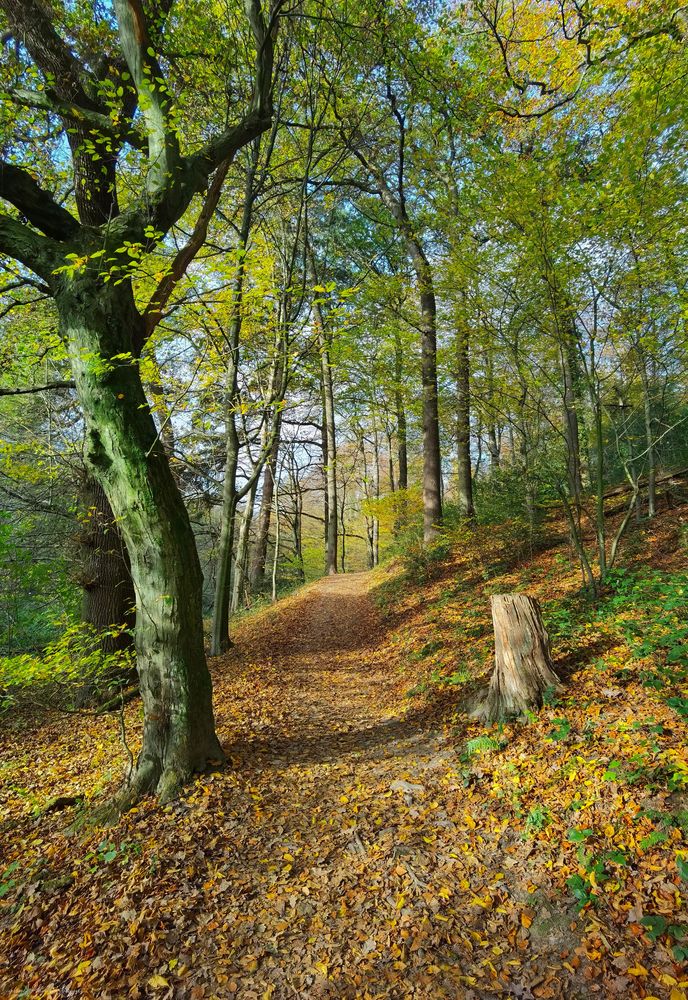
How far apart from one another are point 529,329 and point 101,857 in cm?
778

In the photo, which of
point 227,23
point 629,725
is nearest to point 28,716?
point 629,725

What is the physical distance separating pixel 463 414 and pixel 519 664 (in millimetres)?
8461

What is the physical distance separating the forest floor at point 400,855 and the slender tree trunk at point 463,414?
5.29 meters

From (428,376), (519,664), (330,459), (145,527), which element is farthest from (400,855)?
(330,459)

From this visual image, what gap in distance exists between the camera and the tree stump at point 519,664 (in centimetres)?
424

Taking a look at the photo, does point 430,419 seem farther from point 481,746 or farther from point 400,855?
point 400,855

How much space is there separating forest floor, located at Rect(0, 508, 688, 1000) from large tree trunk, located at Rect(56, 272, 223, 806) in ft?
1.50

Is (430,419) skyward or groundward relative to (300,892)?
skyward

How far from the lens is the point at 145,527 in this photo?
13.0 ft

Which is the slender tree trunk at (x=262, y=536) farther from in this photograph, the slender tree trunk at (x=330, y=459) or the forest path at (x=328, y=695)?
the forest path at (x=328, y=695)

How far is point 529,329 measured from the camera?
6930 mm

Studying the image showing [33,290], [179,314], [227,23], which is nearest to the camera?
[227,23]

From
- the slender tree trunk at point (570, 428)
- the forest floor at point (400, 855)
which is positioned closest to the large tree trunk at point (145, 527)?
the forest floor at point (400, 855)

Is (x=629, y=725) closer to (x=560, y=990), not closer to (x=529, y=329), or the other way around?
(x=560, y=990)
